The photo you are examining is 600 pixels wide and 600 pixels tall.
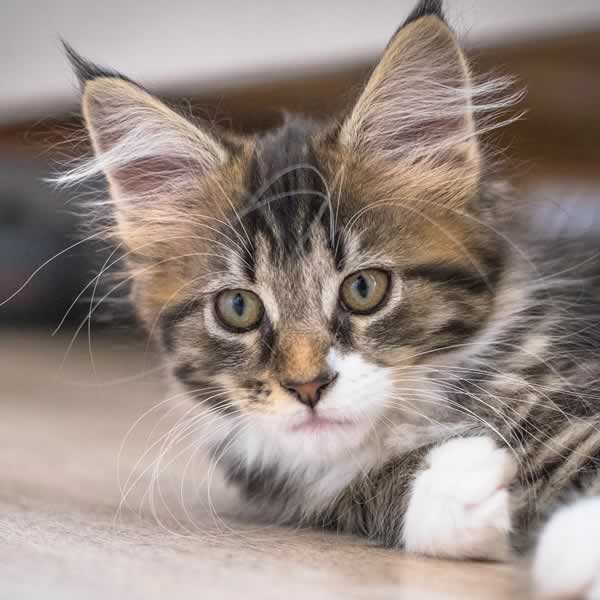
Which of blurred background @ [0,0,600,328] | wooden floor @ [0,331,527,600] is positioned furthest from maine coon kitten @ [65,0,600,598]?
blurred background @ [0,0,600,328]

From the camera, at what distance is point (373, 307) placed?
139 cm

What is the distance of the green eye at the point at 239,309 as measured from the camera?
1.44 meters

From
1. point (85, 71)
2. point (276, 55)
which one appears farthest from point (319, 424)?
point (276, 55)

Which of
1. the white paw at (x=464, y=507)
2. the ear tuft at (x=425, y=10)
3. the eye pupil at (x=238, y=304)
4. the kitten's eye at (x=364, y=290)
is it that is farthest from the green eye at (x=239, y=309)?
the ear tuft at (x=425, y=10)

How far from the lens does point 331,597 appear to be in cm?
104

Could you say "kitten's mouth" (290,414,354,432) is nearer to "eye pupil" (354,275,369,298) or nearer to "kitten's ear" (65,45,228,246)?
"eye pupil" (354,275,369,298)

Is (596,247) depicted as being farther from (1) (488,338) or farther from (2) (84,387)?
(2) (84,387)

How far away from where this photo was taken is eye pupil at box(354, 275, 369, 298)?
4.58 ft

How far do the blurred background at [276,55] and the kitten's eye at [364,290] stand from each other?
137 cm

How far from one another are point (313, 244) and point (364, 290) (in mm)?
113

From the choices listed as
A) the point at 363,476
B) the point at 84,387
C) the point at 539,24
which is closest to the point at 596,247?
the point at 363,476

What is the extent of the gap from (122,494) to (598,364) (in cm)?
96

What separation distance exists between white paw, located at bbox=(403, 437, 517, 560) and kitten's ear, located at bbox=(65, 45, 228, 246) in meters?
0.71

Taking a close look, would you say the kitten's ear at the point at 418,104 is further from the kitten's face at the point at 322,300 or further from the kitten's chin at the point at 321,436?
the kitten's chin at the point at 321,436
